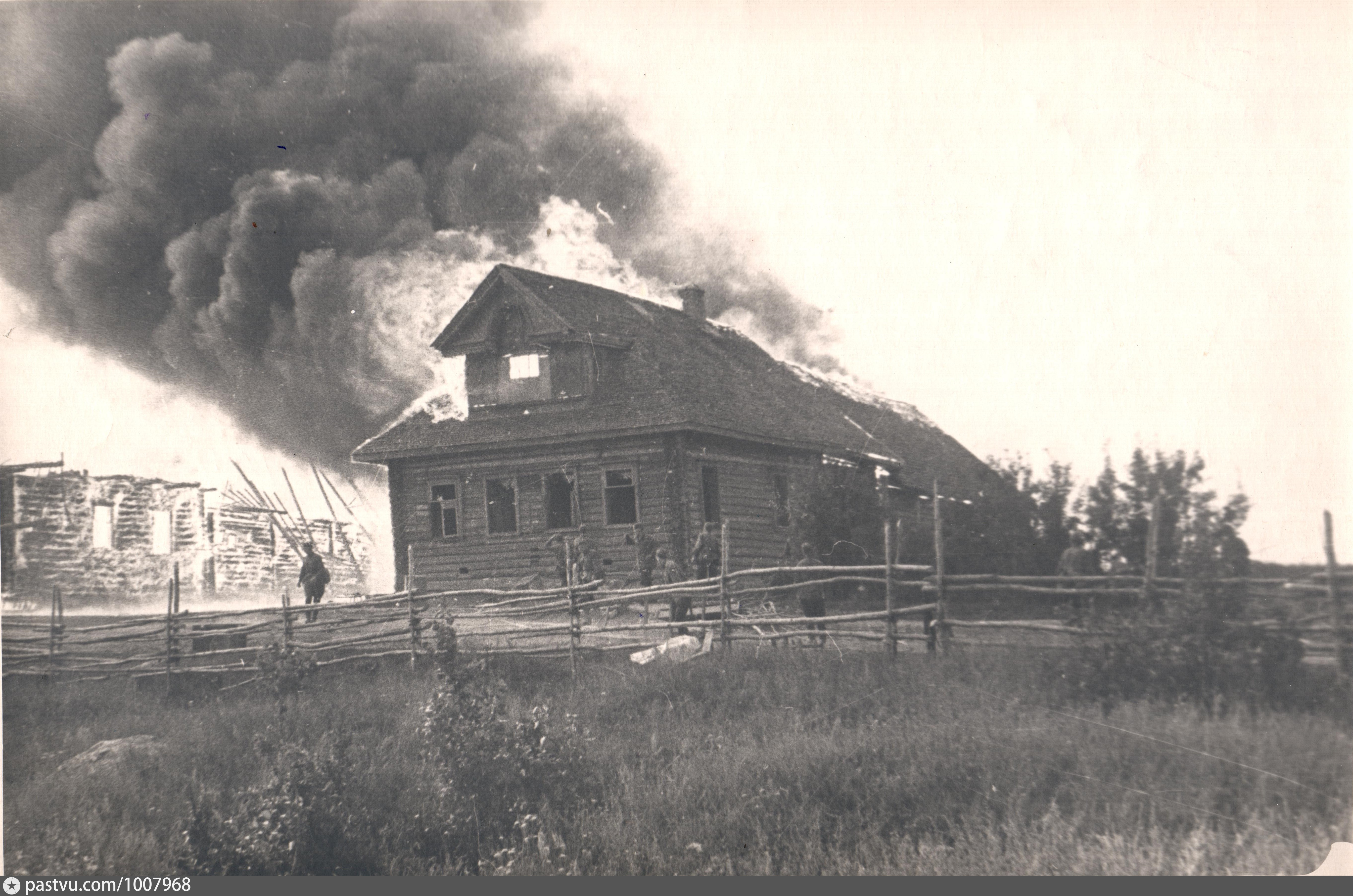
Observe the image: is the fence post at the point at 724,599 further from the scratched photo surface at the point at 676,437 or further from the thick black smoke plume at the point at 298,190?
the thick black smoke plume at the point at 298,190

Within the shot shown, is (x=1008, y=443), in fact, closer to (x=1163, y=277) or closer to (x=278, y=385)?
(x=1163, y=277)

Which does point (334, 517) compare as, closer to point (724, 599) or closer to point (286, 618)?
point (286, 618)

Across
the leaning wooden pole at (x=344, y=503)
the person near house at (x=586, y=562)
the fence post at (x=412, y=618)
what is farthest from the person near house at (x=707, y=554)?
the leaning wooden pole at (x=344, y=503)

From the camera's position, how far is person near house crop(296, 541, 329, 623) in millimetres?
5629

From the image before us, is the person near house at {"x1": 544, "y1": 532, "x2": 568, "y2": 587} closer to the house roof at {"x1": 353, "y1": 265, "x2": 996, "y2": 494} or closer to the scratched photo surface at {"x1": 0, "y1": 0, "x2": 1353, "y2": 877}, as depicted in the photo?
the scratched photo surface at {"x1": 0, "y1": 0, "x2": 1353, "y2": 877}

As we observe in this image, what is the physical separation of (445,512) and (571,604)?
1.15 m

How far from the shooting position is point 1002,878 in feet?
12.7

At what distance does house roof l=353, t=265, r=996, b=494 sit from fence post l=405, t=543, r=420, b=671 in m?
0.82

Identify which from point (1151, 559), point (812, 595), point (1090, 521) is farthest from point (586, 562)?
point (1151, 559)

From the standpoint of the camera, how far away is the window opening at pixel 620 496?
5.96m

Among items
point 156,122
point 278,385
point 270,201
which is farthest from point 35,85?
point 278,385

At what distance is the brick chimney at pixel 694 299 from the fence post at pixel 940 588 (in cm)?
171

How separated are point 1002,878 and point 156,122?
5.88 meters

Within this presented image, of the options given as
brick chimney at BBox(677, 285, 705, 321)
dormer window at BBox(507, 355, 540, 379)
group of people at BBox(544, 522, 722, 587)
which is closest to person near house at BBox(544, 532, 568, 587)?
group of people at BBox(544, 522, 722, 587)
